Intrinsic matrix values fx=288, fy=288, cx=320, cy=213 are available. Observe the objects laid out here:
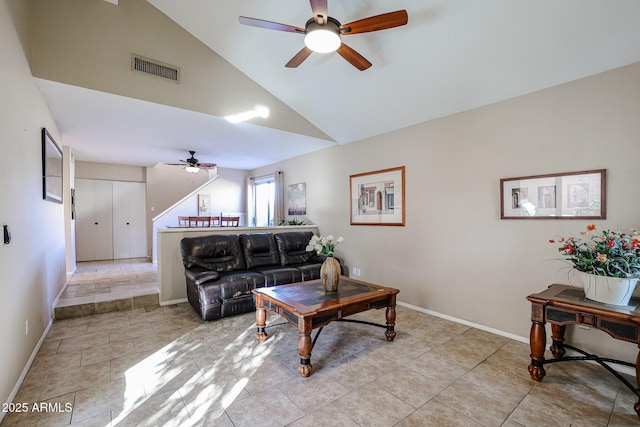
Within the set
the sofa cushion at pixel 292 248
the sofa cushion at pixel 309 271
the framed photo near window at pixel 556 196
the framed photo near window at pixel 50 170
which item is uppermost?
the framed photo near window at pixel 50 170

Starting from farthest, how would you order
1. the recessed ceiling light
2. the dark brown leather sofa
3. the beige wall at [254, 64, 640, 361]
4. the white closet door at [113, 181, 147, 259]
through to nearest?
the white closet door at [113, 181, 147, 259] → the recessed ceiling light → the dark brown leather sofa → the beige wall at [254, 64, 640, 361]

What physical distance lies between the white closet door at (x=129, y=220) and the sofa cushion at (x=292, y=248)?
Answer: 4950mm

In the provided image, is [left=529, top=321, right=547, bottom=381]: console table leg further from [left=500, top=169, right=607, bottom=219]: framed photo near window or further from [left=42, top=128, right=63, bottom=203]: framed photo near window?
[left=42, top=128, right=63, bottom=203]: framed photo near window

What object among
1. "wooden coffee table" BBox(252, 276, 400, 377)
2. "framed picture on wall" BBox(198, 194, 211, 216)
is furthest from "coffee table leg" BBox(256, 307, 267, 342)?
"framed picture on wall" BBox(198, 194, 211, 216)

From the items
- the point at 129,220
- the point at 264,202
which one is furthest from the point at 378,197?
the point at 129,220

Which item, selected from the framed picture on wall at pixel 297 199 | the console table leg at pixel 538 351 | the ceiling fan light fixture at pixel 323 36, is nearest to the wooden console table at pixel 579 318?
the console table leg at pixel 538 351

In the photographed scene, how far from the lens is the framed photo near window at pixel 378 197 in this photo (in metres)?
4.18

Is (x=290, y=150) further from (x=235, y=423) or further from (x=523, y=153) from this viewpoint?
(x=235, y=423)

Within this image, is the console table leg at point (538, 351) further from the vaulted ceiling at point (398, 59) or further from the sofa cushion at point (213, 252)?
the sofa cushion at point (213, 252)

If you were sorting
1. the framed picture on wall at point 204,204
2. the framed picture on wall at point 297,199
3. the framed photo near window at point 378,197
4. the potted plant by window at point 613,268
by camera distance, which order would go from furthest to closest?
1. the framed picture on wall at point 204,204
2. the framed picture on wall at point 297,199
3. the framed photo near window at point 378,197
4. the potted plant by window at point 613,268

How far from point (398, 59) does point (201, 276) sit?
342cm

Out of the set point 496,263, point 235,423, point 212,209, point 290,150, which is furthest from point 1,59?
point 212,209

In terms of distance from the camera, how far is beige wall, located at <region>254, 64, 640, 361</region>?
2457 mm

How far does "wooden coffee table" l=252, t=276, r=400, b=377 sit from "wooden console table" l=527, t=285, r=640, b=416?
1149 mm
